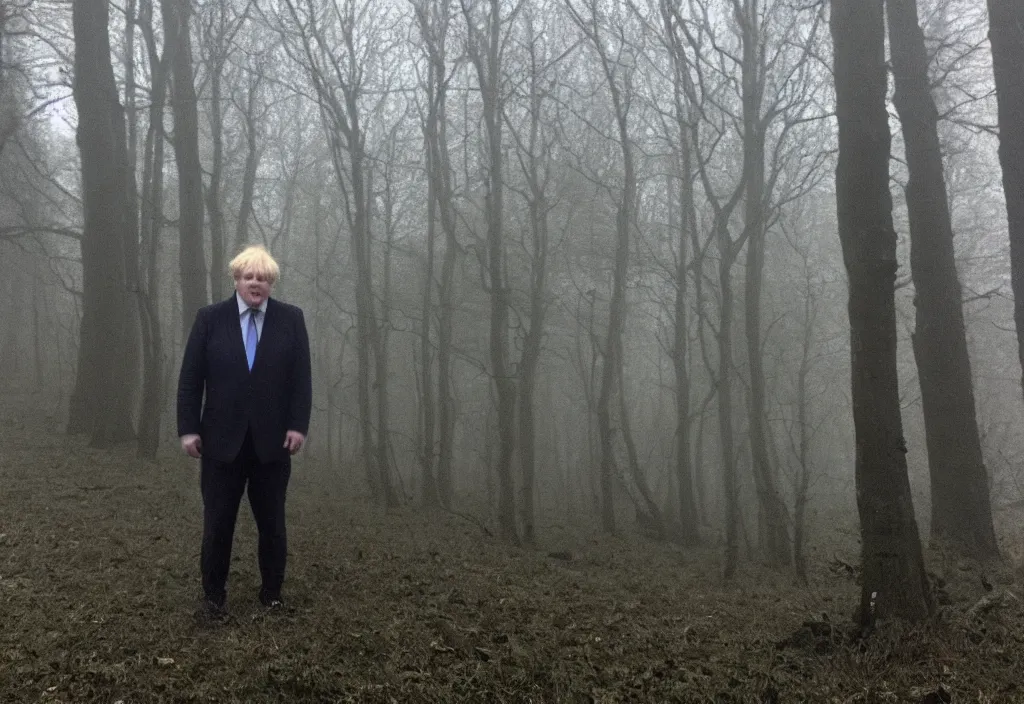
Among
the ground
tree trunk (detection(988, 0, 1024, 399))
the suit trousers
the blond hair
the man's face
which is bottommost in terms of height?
the ground

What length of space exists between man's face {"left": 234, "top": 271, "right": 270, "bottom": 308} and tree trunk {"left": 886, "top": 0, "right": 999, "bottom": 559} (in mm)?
7791

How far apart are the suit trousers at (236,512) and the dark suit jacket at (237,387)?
92 mm

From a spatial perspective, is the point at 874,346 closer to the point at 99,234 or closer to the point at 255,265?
the point at 255,265

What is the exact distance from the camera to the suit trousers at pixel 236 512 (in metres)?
4.40

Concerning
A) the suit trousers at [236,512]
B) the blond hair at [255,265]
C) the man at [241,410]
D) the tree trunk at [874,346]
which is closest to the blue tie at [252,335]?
the man at [241,410]

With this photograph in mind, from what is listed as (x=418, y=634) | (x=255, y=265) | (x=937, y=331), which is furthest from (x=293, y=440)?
(x=937, y=331)

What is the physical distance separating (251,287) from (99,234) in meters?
9.10

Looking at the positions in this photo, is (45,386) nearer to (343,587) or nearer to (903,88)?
(343,587)

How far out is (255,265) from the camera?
14.6ft

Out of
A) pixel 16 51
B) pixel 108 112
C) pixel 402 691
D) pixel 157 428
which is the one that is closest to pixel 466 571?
pixel 402 691

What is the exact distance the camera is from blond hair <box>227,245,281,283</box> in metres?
4.41

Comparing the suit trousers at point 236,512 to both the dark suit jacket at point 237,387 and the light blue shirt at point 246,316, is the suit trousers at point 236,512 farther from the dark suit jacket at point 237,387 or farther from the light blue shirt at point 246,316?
the light blue shirt at point 246,316

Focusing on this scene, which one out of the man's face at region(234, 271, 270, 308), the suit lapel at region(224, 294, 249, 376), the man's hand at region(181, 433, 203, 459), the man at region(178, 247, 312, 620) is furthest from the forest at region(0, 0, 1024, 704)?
the man's face at region(234, 271, 270, 308)

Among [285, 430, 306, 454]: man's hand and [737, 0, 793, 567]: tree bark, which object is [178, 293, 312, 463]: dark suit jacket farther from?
[737, 0, 793, 567]: tree bark
